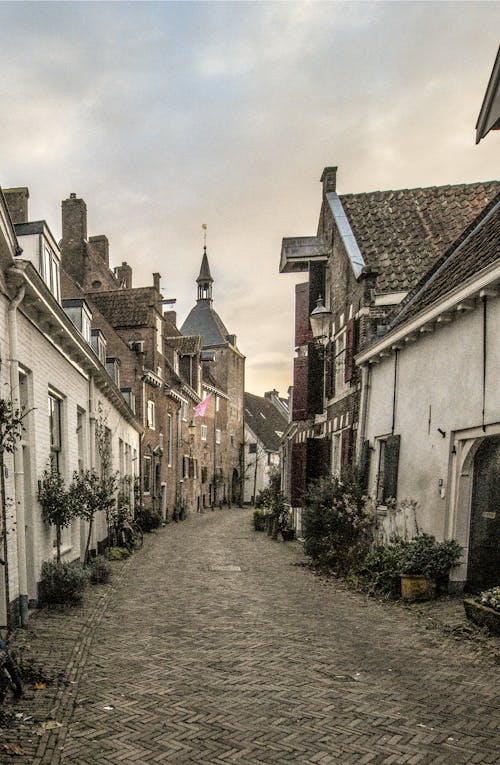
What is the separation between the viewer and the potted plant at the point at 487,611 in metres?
6.51

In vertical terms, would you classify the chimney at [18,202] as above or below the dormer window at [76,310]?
above

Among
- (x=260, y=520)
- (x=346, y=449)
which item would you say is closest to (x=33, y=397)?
(x=346, y=449)

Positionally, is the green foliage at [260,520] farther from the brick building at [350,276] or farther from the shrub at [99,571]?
the shrub at [99,571]

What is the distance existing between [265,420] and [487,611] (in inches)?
2144

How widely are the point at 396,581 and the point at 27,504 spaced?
18.3ft

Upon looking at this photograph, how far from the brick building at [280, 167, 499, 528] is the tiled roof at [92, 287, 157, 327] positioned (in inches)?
358

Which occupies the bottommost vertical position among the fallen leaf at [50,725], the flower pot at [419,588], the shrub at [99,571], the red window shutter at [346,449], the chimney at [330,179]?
the shrub at [99,571]

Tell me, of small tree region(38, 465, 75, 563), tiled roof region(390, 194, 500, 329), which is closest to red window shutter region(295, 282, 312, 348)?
tiled roof region(390, 194, 500, 329)

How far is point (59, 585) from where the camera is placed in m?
8.23

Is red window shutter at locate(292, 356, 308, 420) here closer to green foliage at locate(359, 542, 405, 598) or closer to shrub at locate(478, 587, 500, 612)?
green foliage at locate(359, 542, 405, 598)

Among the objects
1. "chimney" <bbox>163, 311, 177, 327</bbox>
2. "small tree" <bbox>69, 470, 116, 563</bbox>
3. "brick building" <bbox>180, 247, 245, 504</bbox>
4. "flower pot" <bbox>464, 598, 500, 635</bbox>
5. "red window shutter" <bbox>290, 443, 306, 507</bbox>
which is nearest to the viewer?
"flower pot" <bbox>464, 598, 500, 635</bbox>

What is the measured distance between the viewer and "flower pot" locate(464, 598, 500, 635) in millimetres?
6496

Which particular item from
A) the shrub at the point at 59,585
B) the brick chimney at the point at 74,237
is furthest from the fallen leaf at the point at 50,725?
the brick chimney at the point at 74,237

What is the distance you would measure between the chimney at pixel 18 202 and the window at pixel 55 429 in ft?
14.8
